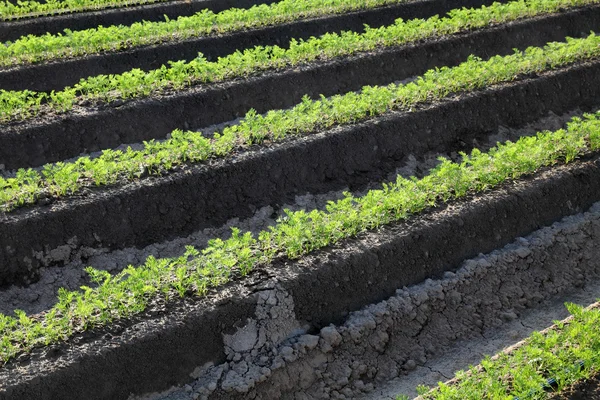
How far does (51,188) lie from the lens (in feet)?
28.9

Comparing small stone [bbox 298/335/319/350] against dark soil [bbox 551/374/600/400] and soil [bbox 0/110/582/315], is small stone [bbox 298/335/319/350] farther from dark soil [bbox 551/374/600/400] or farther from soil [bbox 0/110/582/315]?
soil [bbox 0/110/582/315]

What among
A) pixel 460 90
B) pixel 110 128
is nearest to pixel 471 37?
pixel 460 90

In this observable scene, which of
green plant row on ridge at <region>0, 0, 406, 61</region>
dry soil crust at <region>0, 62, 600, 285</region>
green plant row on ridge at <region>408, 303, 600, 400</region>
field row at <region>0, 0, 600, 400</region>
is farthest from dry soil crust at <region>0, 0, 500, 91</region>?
green plant row on ridge at <region>408, 303, 600, 400</region>

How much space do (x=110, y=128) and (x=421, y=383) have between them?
5778 millimetres

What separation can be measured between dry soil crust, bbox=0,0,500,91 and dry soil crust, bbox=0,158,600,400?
628 centimetres

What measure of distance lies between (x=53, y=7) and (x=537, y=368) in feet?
41.1

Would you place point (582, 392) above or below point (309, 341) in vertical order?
below

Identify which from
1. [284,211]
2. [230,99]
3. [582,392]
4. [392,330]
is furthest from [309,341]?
[230,99]

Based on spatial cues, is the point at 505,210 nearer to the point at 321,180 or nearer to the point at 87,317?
the point at 321,180

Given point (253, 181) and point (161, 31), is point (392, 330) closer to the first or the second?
point (253, 181)

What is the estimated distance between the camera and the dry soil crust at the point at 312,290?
6.40 metres

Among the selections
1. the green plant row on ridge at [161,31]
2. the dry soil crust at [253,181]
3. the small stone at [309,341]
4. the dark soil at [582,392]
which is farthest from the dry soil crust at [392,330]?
the green plant row on ridge at [161,31]

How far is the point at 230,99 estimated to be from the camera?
37.8 ft

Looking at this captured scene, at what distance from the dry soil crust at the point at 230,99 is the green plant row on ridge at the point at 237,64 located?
10.5 inches
